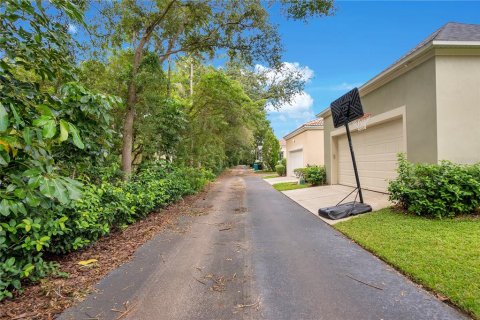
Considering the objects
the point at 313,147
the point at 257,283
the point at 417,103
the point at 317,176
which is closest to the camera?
the point at 257,283

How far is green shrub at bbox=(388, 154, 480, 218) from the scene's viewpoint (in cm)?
572

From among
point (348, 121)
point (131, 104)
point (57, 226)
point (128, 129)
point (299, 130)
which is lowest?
point (57, 226)

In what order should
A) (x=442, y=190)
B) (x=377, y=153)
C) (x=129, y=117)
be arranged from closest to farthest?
(x=442, y=190) → (x=129, y=117) → (x=377, y=153)

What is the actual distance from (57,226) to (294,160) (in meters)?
19.5

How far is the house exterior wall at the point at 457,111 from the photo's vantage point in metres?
6.60

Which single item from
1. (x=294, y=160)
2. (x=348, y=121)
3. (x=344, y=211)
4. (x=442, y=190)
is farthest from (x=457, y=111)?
(x=294, y=160)

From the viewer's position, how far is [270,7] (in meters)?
7.73

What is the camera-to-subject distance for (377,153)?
9.52 meters

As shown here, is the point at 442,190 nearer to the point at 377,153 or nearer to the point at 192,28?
the point at 377,153

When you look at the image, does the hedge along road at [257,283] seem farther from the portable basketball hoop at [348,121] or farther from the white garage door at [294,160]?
the white garage door at [294,160]

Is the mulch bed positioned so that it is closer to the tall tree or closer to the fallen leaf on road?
the fallen leaf on road

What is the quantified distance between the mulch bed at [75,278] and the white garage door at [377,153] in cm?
709

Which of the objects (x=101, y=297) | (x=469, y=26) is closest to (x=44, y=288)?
(x=101, y=297)

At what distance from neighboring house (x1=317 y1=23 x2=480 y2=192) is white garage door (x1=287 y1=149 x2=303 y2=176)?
11022 mm
